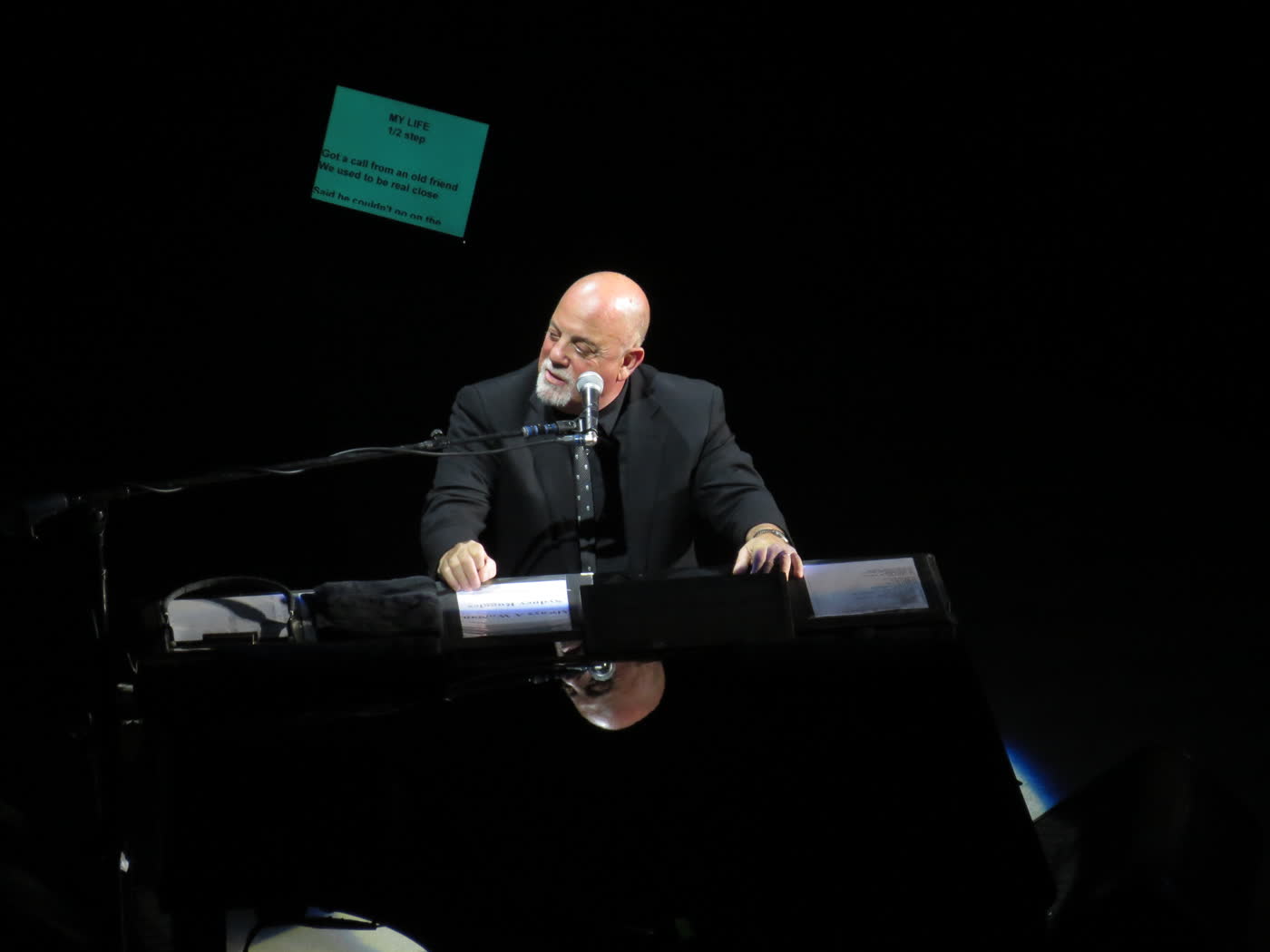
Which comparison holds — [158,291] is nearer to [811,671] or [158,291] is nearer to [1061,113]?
[811,671]

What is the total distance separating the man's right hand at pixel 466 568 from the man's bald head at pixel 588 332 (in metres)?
0.70

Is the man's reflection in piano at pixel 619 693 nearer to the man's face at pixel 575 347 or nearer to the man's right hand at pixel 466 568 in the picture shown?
the man's right hand at pixel 466 568

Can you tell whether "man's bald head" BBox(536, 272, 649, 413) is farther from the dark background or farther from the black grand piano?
the black grand piano

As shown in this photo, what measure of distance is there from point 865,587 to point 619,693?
520 mm

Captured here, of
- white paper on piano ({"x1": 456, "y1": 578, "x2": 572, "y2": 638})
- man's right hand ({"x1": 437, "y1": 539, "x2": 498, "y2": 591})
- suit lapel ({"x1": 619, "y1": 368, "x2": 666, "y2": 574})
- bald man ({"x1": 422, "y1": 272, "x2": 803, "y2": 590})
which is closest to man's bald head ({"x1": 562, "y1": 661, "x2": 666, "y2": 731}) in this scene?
white paper on piano ({"x1": 456, "y1": 578, "x2": 572, "y2": 638})

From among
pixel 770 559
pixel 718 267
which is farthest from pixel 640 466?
pixel 770 559

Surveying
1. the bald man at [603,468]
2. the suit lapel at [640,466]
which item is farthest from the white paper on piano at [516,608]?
the suit lapel at [640,466]

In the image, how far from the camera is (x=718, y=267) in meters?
2.80

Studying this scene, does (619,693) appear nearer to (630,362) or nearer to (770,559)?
(770,559)

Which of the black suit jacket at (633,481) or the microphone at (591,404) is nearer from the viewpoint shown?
the microphone at (591,404)

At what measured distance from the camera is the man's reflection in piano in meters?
1.73

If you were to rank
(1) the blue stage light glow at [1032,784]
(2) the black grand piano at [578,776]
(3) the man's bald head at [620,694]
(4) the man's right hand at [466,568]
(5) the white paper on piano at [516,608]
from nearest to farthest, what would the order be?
(2) the black grand piano at [578,776]
(3) the man's bald head at [620,694]
(5) the white paper on piano at [516,608]
(4) the man's right hand at [466,568]
(1) the blue stage light glow at [1032,784]

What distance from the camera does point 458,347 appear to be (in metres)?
2.79

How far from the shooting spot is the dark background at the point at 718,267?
2600mm
